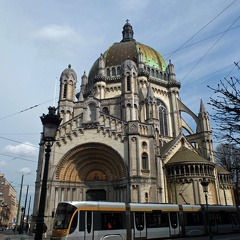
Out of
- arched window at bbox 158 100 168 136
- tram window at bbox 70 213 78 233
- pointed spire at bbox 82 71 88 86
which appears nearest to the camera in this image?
tram window at bbox 70 213 78 233

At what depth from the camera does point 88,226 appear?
13711mm

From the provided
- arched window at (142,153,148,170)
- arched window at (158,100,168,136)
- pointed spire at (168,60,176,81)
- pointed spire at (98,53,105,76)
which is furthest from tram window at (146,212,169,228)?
pointed spire at (168,60,176,81)

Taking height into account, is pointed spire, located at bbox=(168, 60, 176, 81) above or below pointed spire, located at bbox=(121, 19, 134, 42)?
below

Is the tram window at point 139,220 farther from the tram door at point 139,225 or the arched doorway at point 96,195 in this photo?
the arched doorway at point 96,195

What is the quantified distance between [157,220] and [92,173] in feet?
49.5

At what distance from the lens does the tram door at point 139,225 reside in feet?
49.7

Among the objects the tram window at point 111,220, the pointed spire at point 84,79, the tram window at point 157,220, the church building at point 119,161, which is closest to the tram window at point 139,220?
the tram window at point 157,220

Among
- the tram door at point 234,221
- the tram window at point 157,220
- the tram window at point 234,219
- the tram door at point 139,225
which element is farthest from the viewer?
the tram window at point 234,219

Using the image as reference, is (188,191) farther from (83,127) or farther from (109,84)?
(109,84)

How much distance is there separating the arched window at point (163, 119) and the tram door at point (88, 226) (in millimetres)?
27407

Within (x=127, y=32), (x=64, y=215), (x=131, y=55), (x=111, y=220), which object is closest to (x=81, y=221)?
(x=64, y=215)

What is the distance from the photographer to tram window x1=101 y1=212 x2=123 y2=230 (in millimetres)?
14258

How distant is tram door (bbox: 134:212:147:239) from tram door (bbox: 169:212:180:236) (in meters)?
2.26

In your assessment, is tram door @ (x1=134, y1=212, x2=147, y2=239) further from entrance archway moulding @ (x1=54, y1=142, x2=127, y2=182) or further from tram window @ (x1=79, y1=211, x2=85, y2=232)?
entrance archway moulding @ (x1=54, y1=142, x2=127, y2=182)
